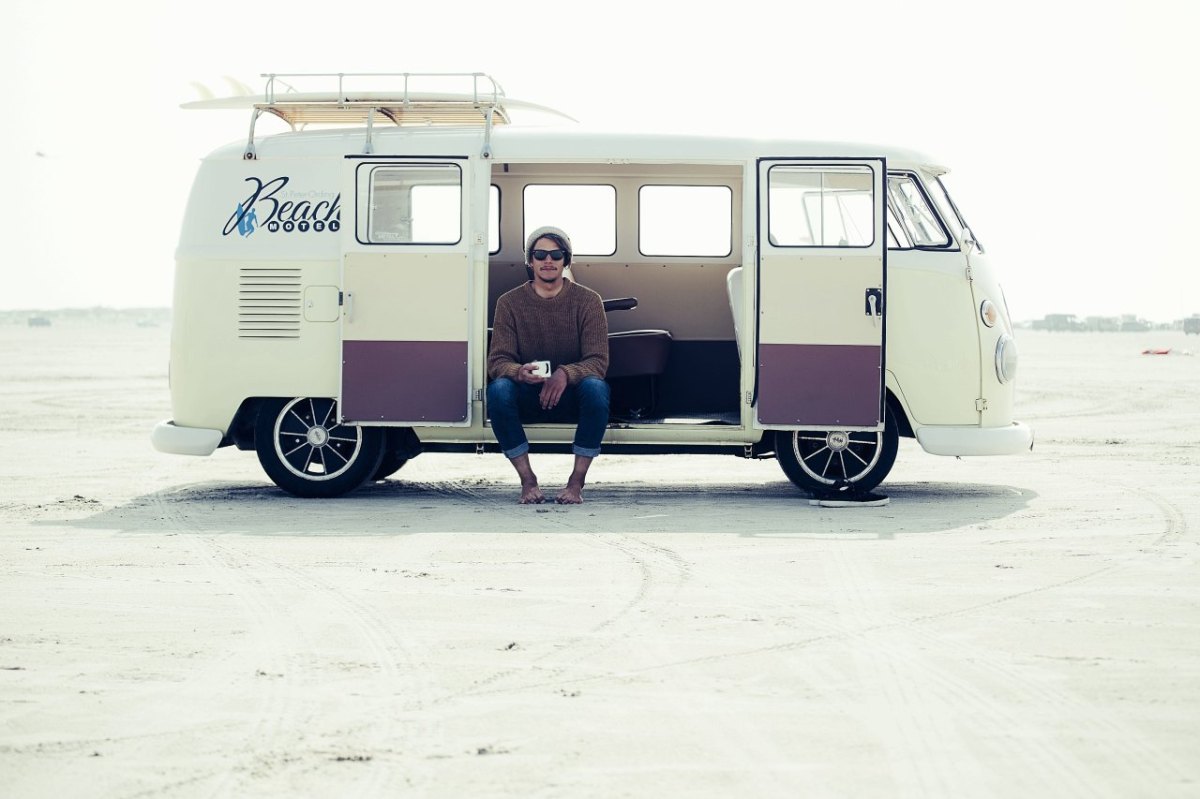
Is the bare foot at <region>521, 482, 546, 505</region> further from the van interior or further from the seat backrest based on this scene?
the seat backrest

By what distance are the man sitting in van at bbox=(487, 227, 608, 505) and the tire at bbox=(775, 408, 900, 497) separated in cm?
133

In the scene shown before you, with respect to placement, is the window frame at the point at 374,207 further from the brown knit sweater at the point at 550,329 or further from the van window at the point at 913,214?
the van window at the point at 913,214

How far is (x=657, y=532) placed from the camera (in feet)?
28.0

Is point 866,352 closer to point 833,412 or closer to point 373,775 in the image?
point 833,412

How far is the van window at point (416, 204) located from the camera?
386 inches

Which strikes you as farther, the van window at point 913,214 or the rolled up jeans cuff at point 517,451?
the van window at point 913,214

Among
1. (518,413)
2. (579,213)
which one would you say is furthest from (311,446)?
(579,213)

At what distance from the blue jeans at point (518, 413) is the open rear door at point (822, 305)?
3.40ft

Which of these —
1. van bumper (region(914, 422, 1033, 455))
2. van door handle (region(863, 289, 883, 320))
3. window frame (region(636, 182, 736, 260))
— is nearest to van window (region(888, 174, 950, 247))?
van door handle (region(863, 289, 883, 320))

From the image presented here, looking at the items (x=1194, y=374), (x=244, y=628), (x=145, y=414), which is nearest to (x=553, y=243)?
(x=244, y=628)

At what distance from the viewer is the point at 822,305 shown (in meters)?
9.62

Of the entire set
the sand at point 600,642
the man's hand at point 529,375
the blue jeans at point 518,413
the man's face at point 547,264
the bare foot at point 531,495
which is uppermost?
the man's face at point 547,264

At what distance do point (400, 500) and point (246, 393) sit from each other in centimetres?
123

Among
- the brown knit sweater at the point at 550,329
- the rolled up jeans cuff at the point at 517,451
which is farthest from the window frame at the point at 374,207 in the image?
the rolled up jeans cuff at the point at 517,451
